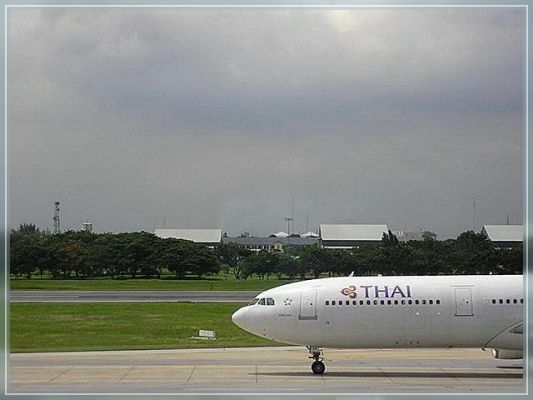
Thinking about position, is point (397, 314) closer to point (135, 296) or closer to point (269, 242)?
point (269, 242)

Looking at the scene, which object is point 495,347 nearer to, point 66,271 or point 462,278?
point 462,278

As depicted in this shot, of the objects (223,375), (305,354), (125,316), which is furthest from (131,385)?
(125,316)

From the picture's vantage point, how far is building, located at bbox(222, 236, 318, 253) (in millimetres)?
32156

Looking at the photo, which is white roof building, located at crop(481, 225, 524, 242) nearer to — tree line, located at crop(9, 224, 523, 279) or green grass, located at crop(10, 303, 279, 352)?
tree line, located at crop(9, 224, 523, 279)

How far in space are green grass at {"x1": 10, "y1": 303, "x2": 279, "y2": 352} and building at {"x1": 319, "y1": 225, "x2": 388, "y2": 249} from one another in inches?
167

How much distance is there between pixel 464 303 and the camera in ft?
63.7

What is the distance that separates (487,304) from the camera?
1934cm

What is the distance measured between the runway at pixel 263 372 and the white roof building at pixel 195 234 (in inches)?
173

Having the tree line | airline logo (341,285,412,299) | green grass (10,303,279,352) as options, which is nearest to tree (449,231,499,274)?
the tree line

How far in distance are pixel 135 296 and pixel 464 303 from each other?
17.8 m

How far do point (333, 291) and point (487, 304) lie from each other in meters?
3.51

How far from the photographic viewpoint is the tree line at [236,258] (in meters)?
23.6

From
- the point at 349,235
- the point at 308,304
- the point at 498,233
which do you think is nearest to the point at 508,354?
the point at 498,233

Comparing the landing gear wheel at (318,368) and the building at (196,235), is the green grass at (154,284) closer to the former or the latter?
the building at (196,235)
